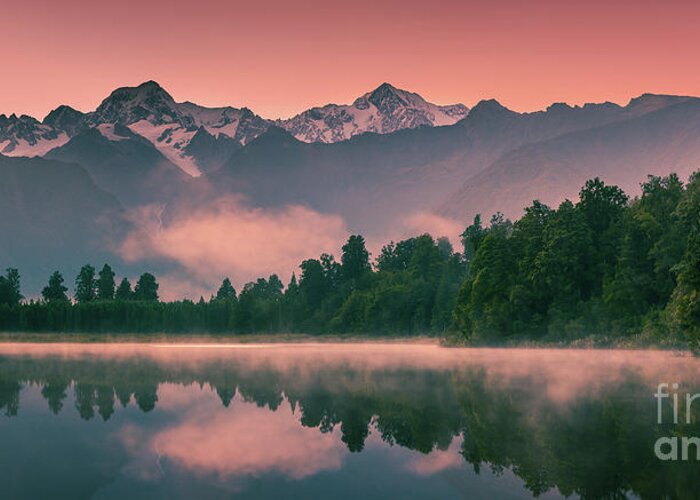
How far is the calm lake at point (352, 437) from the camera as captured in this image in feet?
76.6

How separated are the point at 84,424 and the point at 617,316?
8295 centimetres

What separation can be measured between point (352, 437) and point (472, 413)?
7.67 meters

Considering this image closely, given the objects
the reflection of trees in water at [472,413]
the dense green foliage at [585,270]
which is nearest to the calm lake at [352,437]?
the reflection of trees in water at [472,413]

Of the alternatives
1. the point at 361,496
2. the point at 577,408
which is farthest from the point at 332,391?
the point at 361,496

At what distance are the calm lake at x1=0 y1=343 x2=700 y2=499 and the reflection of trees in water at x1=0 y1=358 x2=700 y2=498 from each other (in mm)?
98

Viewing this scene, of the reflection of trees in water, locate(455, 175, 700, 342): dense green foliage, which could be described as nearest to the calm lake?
the reflection of trees in water

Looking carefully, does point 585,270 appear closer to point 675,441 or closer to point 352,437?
point 352,437

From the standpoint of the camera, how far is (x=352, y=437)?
3222 centimetres

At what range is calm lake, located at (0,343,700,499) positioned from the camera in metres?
23.4

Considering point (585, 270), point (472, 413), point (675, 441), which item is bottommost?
point (472, 413)

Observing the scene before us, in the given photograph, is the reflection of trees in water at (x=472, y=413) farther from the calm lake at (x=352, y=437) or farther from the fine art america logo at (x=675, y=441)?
the fine art america logo at (x=675, y=441)

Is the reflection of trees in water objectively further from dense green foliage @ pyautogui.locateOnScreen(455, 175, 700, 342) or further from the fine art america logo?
dense green foliage @ pyautogui.locateOnScreen(455, 175, 700, 342)

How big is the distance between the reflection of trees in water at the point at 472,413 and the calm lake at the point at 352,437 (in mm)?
98

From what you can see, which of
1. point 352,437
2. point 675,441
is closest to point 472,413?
point 352,437
